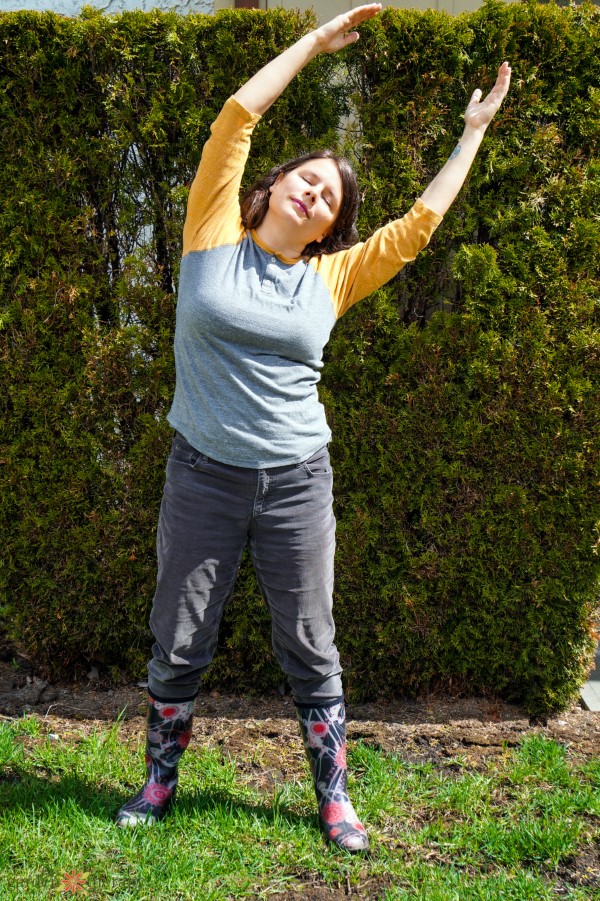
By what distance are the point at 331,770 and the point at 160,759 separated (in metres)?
0.52

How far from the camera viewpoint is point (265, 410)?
2.30 meters

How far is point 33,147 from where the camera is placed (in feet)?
10.3

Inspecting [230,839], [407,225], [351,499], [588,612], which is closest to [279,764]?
[230,839]

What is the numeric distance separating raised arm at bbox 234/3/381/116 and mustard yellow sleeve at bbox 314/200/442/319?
473 mm

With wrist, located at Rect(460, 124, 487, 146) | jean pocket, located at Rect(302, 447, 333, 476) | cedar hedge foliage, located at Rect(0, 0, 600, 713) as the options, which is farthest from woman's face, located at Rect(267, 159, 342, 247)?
cedar hedge foliage, located at Rect(0, 0, 600, 713)

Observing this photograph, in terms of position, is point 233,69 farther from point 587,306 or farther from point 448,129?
point 587,306

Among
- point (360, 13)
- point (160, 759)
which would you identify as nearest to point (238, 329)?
point (360, 13)

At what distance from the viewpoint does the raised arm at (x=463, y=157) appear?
2.47 meters

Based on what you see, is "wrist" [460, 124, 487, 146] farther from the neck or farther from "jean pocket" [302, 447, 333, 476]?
"jean pocket" [302, 447, 333, 476]

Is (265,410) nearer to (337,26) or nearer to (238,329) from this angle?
(238,329)

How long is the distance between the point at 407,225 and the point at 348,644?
5.71 feet

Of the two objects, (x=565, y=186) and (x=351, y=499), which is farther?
(x=351, y=499)

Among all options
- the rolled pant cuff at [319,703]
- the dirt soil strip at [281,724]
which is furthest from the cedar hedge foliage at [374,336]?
the rolled pant cuff at [319,703]

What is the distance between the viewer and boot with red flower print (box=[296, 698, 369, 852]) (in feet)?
8.27
